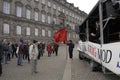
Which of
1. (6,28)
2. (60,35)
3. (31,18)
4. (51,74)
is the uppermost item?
(31,18)

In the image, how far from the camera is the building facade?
140 ft

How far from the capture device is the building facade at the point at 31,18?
4266 cm

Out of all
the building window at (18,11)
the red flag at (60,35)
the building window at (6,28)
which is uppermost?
the building window at (18,11)

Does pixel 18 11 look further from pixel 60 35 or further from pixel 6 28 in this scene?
pixel 60 35

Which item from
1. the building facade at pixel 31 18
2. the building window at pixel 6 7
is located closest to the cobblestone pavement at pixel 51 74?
the building facade at pixel 31 18

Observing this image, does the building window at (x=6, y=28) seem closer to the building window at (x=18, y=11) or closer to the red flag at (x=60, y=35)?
the building window at (x=18, y=11)

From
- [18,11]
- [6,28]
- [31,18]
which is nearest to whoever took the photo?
[6,28]

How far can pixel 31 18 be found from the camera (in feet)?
169

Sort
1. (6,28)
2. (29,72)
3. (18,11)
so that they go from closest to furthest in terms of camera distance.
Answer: (29,72)
(6,28)
(18,11)

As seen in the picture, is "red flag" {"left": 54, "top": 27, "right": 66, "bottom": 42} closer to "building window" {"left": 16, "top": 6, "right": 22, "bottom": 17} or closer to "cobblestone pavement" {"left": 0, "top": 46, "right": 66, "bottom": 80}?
"cobblestone pavement" {"left": 0, "top": 46, "right": 66, "bottom": 80}

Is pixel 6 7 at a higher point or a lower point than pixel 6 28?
higher

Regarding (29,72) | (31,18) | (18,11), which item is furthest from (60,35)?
(31,18)

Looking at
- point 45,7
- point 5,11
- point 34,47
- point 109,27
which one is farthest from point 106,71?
point 45,7

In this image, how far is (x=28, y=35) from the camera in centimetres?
4938
